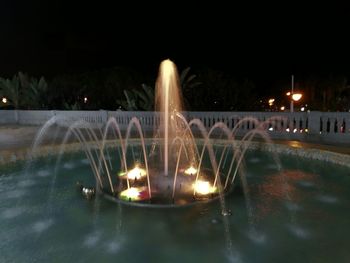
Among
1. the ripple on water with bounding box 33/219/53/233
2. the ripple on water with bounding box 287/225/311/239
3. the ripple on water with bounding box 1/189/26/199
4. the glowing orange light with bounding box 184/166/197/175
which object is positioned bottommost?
the ripple on water with bounding box 33/219/53/233

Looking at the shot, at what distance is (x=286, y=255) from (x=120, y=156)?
8.39m

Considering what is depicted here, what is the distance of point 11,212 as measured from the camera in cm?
640

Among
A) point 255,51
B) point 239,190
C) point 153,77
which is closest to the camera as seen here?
point 239,190

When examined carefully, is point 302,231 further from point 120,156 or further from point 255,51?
point 255,51

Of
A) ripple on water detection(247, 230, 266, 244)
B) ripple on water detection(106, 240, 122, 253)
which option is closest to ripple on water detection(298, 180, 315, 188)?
ripple on water detection(247, 230, 266, 244)

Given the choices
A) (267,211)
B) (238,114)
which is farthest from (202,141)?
(267,211)

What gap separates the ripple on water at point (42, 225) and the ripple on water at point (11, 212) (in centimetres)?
Result: 77

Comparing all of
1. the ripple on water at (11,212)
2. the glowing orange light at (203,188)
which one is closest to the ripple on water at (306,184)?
the glowing orange light at (203,188)

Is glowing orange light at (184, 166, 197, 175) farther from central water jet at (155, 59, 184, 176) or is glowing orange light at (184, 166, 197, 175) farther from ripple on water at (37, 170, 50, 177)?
ripple on water at (37, 170, 50, 177)

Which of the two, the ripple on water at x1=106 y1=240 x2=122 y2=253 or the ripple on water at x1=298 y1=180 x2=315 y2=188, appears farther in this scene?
the ripple on water at x1=298 y1=180 x2=315 y2=188

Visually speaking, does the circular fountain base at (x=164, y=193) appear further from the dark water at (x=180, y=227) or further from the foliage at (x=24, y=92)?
the foliage at (x=24, y=92)

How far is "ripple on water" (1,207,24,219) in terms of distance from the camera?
621 centimetres

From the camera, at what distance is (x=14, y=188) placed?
7.99m

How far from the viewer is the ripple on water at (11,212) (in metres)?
6.21
